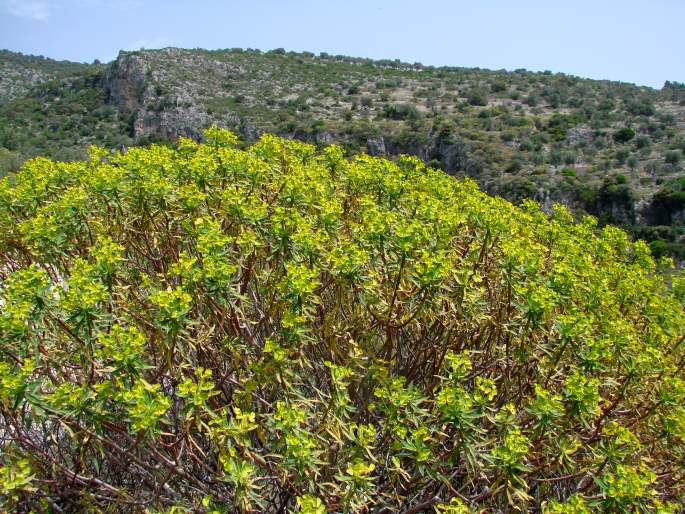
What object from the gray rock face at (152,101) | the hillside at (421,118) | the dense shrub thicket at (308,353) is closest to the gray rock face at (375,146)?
the hillside at (421,118)

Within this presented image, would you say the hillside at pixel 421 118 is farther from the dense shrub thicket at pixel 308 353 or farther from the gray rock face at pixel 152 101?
the dense shrub thicket at pixel 308 353

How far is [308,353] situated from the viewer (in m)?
4.74

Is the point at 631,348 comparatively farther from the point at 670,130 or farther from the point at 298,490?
the point at 670,130

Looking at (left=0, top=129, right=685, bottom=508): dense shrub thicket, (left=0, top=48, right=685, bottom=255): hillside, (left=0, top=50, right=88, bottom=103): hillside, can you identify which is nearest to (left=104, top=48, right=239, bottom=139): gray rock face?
(left=0, top=48, right=685, bottom=255): hillside

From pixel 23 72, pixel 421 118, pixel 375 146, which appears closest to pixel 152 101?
pixel 375 146

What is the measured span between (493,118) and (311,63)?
1588 inches

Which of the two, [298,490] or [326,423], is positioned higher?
[326,423]

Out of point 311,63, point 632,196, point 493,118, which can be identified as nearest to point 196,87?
point 311,63

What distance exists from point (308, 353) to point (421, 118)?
54.5 m

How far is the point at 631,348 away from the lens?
14.4 feet

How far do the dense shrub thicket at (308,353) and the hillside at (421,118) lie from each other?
28065 millimetres

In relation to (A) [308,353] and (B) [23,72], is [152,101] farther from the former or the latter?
(A) [308,353]

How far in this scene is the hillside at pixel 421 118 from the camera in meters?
39.3

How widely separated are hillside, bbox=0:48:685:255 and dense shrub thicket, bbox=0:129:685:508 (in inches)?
1105
